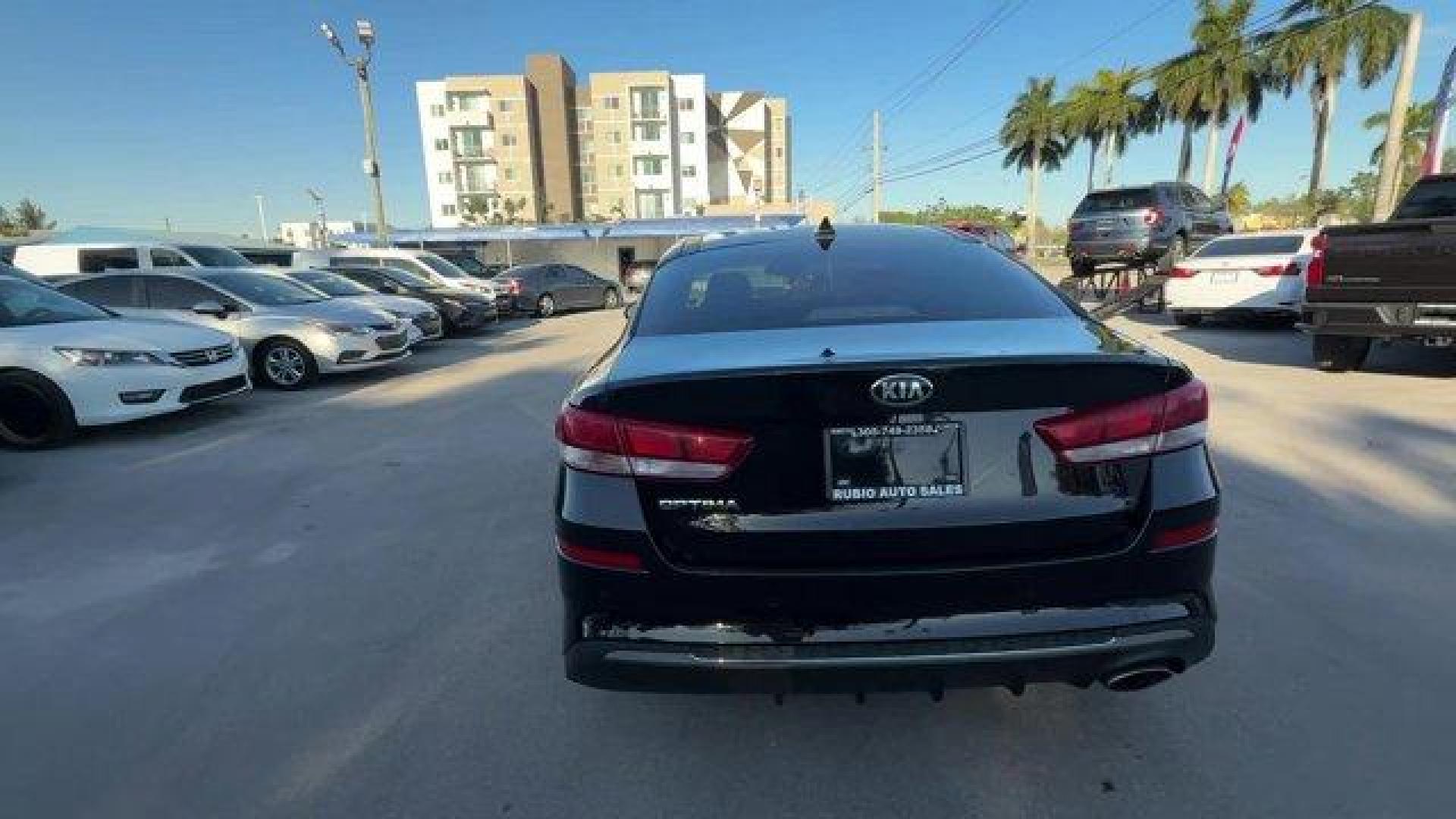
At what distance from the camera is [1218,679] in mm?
2945

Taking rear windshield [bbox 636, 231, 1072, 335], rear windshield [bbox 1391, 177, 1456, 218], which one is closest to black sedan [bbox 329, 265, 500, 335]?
rear windshield [bbox 636, 231, 1072, 335]

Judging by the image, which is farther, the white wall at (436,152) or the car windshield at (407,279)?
the white wall at (436,152)

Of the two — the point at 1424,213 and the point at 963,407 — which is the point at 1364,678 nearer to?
the point at 963,407

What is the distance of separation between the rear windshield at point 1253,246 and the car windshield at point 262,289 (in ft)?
43.8

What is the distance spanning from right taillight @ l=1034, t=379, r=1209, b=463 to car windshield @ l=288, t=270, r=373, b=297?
1413 cm

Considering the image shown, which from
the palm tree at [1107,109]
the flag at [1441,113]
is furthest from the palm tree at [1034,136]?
the flag at [1441,113]

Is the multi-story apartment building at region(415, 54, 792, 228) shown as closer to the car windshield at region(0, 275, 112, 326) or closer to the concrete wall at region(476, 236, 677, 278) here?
the concrete wall at region(476, 236, 677, 278)

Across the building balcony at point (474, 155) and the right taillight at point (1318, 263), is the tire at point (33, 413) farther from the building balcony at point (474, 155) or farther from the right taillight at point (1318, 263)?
the building balcony at point (474, 155)

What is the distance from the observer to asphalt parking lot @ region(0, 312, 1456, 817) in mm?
2439

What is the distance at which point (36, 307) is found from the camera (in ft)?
25.6

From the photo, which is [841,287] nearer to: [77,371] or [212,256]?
[77,371]

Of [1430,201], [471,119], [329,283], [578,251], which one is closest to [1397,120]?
[1430,201]

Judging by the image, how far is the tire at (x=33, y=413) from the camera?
7.09 m

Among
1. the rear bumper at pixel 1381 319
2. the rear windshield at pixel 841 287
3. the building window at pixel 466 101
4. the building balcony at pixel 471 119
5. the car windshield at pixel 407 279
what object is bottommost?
the rear bumper at pixel 1381 319
